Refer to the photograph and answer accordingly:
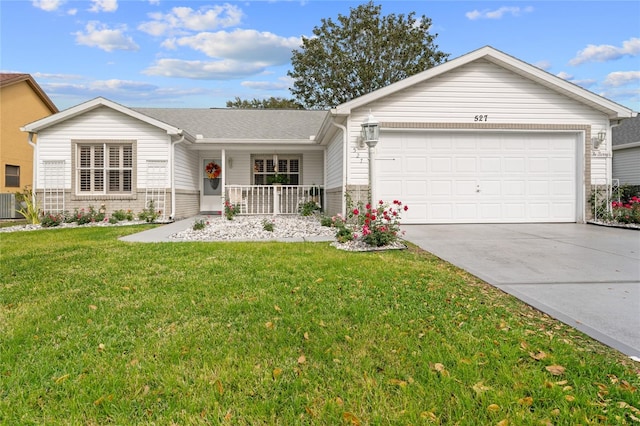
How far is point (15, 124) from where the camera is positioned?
1688 centimetres

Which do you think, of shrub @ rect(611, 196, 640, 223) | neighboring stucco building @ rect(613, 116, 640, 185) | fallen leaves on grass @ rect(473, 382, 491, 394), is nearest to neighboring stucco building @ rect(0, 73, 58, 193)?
fallen leaves on grass @ rect(473, 382, 491, 394)

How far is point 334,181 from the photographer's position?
11156mm

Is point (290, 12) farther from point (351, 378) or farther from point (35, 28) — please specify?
point (351, 378)

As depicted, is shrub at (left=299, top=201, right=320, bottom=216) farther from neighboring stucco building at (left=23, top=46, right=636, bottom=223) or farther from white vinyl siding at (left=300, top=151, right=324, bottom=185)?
neighboring stucco building at (left=23, top=46, right=636, bottom=223)

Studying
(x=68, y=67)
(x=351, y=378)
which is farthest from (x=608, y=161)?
(x=68, y=67)

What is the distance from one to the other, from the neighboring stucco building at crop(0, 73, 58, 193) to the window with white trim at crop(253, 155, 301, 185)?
11632 millimetres

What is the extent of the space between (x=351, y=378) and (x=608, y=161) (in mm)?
10862

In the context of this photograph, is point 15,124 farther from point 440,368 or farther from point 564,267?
point 564,267

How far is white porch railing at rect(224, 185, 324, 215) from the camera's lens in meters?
12.8

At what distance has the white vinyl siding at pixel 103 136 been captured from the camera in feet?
37.0

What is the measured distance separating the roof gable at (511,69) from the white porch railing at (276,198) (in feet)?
15.7

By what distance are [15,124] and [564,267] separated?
21840mm

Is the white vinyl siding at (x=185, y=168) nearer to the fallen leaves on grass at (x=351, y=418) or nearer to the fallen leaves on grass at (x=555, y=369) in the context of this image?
the fallen leaves on grass at (x=351, y=418)

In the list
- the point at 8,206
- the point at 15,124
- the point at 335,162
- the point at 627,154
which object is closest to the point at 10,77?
the point at 15,124
